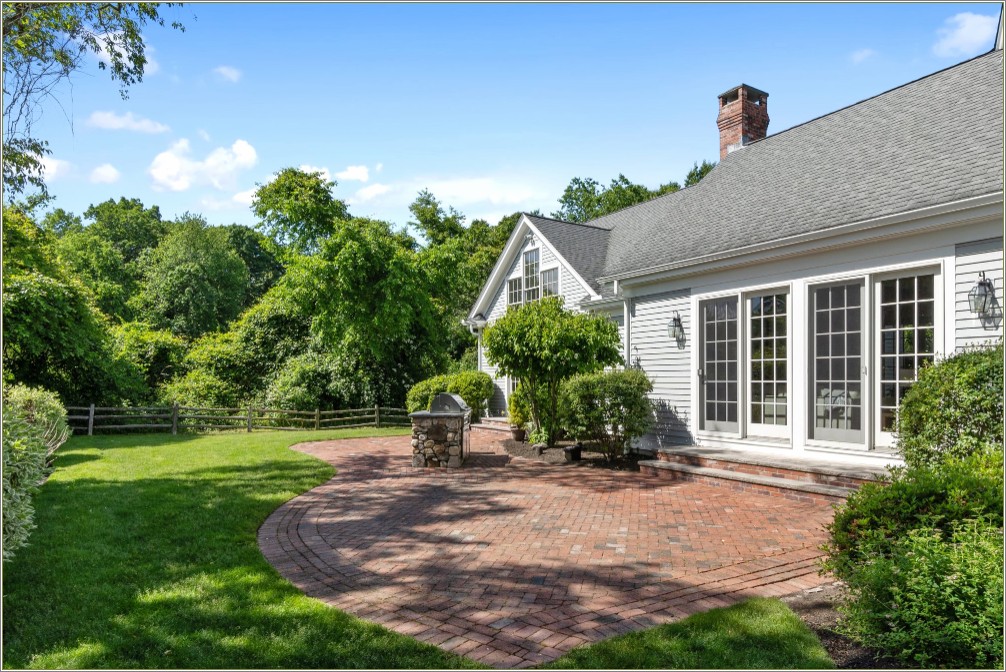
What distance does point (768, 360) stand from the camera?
9.93m

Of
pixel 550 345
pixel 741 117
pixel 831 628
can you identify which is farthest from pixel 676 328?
pixel 831 628

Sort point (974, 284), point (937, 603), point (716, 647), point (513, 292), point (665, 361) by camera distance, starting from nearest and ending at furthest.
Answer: point (937, 603), point (716, 647), point (974, 284), point (665, 361), point (513, 292)

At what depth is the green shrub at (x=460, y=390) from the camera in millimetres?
18453

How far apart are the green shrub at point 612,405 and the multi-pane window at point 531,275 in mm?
6693

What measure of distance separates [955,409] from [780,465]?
252cm

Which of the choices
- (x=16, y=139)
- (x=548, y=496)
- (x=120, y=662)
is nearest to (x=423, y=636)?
(x=120, y=662)

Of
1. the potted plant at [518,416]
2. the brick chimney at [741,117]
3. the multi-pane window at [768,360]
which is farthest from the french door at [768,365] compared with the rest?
the brick chimney at [741,117]

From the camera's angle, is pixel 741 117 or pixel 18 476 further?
pixel 741 117

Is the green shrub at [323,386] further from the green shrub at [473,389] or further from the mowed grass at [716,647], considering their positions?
the mowed grass at [716,647]

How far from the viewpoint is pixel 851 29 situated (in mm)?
6789

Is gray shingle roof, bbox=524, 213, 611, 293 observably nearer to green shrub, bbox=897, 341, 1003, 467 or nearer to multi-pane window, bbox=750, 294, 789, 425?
multi-pane window, bbox=750, 294, 789, 425

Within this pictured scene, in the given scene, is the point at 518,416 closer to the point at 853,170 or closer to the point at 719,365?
the point at 719,365

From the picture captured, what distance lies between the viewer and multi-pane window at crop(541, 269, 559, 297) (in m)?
16.9

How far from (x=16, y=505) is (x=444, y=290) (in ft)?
57.2
